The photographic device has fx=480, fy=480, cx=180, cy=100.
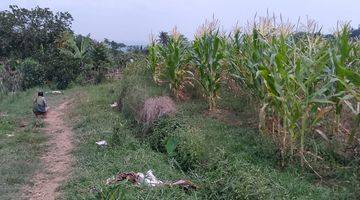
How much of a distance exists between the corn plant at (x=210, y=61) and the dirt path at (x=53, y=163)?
8.66 feet

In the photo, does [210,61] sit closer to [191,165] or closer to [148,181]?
[191,165]

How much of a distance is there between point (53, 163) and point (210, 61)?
3.22 metres

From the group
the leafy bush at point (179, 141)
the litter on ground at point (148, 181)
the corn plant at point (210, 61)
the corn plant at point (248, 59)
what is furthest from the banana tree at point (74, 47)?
the litter on ground at point (148, 181)

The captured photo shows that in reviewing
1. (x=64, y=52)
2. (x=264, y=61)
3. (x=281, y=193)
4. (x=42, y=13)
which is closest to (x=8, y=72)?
(x=64, y=52)

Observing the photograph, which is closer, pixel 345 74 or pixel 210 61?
pixel 345 74

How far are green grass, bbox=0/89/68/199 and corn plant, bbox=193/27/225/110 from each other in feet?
10.2

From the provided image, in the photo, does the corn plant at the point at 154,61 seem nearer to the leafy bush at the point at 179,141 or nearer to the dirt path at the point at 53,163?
the dirt path at the point at 53,163

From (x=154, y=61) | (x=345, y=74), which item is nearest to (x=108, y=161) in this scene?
(x=345, y=74)

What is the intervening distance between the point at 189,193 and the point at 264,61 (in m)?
2.27

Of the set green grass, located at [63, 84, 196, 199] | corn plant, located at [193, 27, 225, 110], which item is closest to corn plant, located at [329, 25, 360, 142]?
green grass, located at [63, 84, 196, 199]

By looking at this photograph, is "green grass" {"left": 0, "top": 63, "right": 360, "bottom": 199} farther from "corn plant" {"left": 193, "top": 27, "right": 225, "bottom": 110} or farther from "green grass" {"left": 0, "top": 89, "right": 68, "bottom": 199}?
"corn plant" {"left": 193, "top": 27, "right": 225, "bottom": 110}

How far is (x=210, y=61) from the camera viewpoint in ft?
27.9

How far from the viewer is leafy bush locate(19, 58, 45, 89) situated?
56.4 ft

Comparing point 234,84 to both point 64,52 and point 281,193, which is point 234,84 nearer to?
point 281,193
